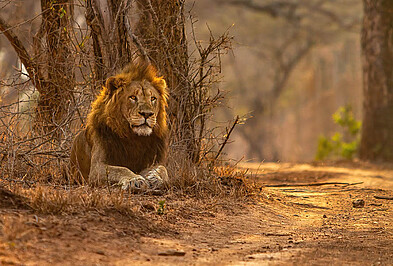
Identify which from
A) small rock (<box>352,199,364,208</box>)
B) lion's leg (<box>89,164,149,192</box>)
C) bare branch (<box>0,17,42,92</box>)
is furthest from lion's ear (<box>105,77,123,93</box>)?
small rock (<box>352,199,364,208</box>)

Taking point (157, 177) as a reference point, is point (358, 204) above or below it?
below

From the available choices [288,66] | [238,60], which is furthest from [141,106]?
[238,60]

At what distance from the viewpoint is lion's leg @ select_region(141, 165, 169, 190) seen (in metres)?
5.75

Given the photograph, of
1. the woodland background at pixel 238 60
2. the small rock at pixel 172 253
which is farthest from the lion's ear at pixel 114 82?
the small rock at pixel 172 253

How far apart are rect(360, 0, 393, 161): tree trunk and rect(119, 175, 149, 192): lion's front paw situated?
1007 centimetres

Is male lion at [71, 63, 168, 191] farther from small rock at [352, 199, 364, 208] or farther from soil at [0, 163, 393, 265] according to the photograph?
small rock at [352, 199, 364, 208]

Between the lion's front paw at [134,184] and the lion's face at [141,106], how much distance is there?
50cm

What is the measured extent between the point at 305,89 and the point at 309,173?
35.1 metres

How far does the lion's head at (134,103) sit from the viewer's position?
586 cm

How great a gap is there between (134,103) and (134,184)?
2.92ft

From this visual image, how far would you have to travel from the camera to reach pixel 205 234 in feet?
15.3

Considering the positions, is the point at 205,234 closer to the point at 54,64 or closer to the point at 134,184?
the point at 134,184

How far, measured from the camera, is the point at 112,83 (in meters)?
6.09

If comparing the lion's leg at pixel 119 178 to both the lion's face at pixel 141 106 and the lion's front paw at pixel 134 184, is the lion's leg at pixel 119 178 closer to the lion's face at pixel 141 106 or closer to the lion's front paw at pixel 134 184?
the lion's front paw at pixel 134 184
